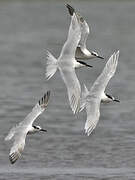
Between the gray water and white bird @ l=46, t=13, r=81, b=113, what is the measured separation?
1412 mm

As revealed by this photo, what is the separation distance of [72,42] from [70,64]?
295 millimetres

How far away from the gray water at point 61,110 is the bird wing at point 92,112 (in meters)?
0.98

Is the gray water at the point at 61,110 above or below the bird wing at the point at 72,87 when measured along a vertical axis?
below

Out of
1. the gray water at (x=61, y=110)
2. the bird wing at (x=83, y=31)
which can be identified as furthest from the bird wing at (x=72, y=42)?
the gray water at (x=61, y=110)

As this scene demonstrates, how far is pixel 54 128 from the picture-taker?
16.5 meters

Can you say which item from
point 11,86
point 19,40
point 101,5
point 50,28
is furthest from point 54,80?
point 101,5

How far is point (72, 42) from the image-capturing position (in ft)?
39.1

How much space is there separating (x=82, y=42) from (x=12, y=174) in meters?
2.03

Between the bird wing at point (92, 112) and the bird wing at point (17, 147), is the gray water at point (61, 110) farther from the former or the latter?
the bird wing at point (92, 112)

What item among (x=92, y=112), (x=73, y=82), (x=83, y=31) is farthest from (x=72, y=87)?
(x=83, y=31)

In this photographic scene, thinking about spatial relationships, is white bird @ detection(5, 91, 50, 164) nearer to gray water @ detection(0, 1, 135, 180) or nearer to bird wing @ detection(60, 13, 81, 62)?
gray water @ detection(0, 1, 135, 180)

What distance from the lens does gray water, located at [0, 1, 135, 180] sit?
13.2 m

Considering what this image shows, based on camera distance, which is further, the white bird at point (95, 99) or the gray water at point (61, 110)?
the gray water at point (61, 110)

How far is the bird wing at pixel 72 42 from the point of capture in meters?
11.8
